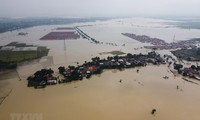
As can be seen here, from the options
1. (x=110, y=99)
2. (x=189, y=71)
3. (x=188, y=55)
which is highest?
(x=188, y=55)

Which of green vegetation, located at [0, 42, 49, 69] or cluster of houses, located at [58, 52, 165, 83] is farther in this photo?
green vegetation, located at [0, 42, 49, 69]

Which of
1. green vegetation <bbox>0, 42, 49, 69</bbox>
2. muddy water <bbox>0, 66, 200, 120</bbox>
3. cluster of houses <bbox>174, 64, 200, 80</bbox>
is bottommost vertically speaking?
muddy water <bbox>0, 66, 200, 120</bbox>

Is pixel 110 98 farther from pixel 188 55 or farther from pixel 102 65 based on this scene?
pixel 188 55

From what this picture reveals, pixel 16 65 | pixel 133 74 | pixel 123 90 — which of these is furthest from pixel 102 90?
pixel 16 65

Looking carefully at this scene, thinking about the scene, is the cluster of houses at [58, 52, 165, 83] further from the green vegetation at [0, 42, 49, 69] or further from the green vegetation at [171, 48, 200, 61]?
the green vegetation at [0, 42, 49, 69]

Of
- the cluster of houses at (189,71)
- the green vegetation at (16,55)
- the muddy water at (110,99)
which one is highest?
the green vegetation at (16,55)

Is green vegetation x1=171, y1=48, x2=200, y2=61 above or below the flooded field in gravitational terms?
above

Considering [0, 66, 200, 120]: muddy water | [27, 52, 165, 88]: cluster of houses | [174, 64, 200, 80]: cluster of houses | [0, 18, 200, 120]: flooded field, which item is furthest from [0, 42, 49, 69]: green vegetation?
[174, 64, 200, 80]: cluster of houses

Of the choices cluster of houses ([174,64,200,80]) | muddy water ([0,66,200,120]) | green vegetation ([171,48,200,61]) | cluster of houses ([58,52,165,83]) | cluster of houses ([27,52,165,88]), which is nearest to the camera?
muddy water ([0,66,200,120])

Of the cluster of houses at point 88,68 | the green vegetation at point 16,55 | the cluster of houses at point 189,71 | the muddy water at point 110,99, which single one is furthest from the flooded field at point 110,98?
the green vegetation at point 16,55

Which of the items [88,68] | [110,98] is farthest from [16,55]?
[110,98]

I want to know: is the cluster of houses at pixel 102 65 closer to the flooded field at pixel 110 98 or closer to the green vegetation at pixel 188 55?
the flooded field at pixel 110 98
